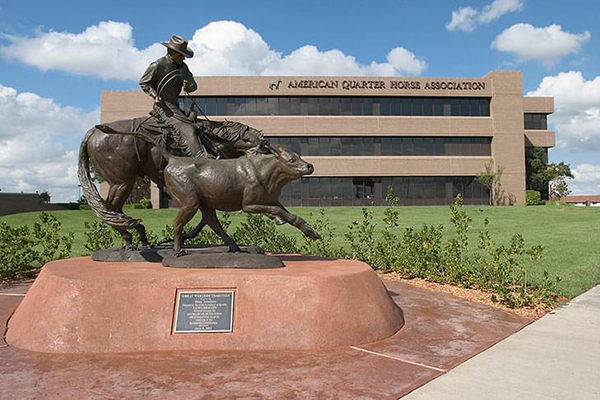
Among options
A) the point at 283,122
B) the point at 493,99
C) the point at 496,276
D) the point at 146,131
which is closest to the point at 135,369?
the point at 146,131

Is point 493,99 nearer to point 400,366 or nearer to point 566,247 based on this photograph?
point 566,247

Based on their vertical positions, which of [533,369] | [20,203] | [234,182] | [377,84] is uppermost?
[377,84]

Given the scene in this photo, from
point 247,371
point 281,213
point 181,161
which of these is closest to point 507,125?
point 281,213

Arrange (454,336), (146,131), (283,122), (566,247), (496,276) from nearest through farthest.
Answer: (454,336) < (146,131) < (496,276) < (566,247) < (283,122)

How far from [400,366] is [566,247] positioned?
482 inches

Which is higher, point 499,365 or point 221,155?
point 221,155

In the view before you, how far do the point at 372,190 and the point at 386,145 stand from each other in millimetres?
4160

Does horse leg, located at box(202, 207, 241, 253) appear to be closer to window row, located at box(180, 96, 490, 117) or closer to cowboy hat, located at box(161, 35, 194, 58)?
cowboy hat, located at box(161, 35, 194, 58)

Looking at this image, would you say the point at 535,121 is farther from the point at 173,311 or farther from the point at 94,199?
the point at 173,311

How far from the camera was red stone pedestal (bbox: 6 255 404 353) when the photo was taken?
4.79m

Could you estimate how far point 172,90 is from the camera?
7.47 meters

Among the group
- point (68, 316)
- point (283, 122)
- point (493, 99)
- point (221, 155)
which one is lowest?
point (68, 316)

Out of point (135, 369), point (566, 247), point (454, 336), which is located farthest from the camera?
point (566, 247)

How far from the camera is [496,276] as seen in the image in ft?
26.1
